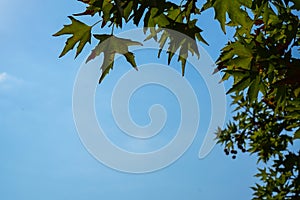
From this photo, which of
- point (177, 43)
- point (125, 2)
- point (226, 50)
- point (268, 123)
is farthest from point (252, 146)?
point (125, 2)

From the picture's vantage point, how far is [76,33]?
2.25m

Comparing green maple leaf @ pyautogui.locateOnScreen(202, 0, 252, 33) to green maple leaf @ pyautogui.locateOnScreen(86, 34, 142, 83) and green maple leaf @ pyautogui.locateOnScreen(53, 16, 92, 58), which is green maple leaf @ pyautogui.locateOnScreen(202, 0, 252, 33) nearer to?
green maple leaf @ pyautogui.locateOnScreen(86, 34, 142, 83)

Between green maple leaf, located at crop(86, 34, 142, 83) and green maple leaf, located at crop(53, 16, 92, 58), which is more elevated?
green maple leaf, located at crop(53, 16, 92, 58)

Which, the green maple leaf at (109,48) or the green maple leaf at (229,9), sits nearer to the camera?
the green maple leaf at (229,9)

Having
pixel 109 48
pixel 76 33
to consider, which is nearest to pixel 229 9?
pixel 109 48

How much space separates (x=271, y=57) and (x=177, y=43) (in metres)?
0.57

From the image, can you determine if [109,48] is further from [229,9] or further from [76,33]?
[229,9]

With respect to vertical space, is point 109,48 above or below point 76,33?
below

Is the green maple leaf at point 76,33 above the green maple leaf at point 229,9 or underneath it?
above

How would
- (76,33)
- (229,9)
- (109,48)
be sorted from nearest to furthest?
(229,9) → (109,48) → (76,33)

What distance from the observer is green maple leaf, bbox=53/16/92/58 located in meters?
2.21

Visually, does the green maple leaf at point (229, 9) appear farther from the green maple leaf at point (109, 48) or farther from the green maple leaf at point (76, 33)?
the green maple leaf at point (76, 33)

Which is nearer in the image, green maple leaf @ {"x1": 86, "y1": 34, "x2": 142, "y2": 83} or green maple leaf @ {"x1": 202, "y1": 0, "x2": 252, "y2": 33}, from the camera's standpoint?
green maple leaf @ {"x1": 202, "y1": 0, "x2": 252, "y2": 33}

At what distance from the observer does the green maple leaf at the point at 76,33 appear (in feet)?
7.24
